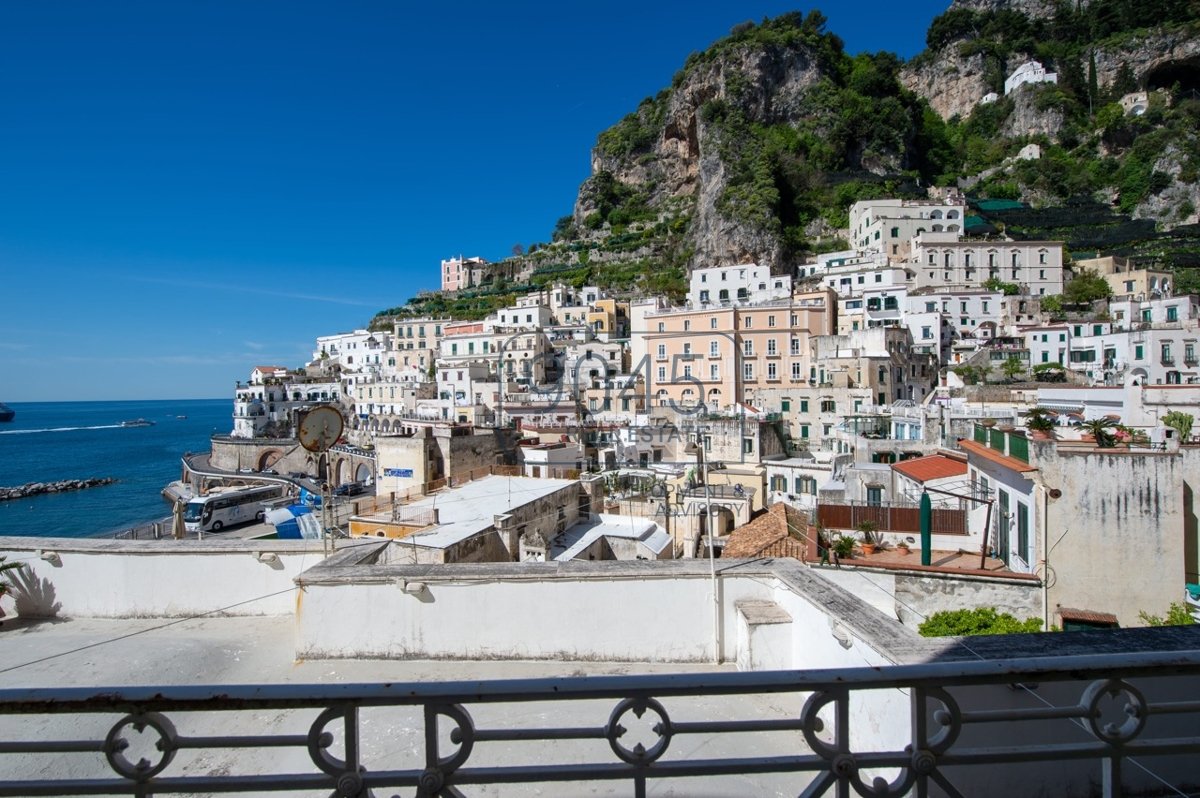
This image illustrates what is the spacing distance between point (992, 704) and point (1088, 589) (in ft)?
20.5

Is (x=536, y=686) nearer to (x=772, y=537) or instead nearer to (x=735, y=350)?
(x=772, y=537)

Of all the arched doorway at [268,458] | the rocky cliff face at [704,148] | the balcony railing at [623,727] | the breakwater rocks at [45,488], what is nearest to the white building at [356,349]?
the arched doorway at [268,458]

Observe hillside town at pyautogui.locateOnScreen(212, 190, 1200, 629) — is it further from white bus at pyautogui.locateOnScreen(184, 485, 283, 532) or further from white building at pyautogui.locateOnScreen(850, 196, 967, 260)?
white bus at pyautogui.locateOnScreen(184, 485, 283, 532)

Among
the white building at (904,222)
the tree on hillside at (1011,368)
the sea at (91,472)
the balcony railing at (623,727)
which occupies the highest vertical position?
the white building at (904,222)

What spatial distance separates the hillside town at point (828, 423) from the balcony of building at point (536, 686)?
235 centimetres

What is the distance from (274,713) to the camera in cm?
393

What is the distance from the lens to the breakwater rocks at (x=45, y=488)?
43.1 metres

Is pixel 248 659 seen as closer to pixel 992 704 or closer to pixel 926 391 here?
pixel 992 704

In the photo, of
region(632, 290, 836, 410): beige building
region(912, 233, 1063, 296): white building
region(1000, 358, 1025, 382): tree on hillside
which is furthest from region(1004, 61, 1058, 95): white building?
region(632, 290, 836, 410): beige building

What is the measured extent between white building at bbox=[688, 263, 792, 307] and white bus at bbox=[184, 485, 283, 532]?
98.5 ft

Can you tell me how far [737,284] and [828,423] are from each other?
711 inches

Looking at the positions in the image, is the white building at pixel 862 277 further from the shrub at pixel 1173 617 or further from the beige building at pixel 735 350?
the shrub at pixel 1173 617

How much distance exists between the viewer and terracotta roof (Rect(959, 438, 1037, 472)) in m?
7.76

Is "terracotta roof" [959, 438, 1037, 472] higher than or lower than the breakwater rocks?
higher
